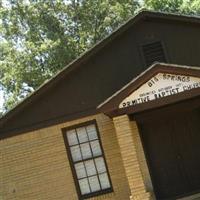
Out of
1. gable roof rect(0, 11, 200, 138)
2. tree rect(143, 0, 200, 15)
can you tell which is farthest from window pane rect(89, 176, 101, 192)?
tree rect(143, 0, 200, 15)

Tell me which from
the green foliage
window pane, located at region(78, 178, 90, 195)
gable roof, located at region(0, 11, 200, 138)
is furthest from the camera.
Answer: the green foliage

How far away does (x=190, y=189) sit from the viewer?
15.6m

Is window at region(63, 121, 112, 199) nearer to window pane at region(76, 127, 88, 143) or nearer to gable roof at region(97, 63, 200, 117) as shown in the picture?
window pane at region(76, 127, 88, 143)

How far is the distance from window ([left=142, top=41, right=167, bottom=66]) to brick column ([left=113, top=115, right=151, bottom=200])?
2.57 meters

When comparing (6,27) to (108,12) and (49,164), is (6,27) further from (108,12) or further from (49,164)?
(49,164)

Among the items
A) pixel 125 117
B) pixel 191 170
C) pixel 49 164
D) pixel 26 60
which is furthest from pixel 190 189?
pixel 26 60

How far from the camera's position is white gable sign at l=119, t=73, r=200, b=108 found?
1377 cm

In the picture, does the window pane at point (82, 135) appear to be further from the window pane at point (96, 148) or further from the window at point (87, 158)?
the window pane at point (96, 148)

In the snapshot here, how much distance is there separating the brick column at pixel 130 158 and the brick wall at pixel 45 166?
144 centimetres

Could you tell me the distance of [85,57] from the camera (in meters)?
15.7

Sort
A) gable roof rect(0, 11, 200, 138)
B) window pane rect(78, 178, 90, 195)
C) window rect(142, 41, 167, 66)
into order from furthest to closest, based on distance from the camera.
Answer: window rect(142, 41, 167, 66), window pane rect(78, 178, 90, 195), gable roof rect(0, 11, 200, 138)

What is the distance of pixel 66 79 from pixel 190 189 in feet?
16.5

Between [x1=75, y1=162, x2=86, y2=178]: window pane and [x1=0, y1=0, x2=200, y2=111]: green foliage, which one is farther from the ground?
[x1=0, y1=0, x2=200, y2=111]: green foliage

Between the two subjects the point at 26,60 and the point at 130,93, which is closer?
the point at 130,93
